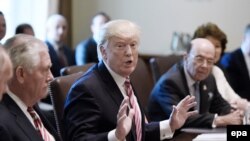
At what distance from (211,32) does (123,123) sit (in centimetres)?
164

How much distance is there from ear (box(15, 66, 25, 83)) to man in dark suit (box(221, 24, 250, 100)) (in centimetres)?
266

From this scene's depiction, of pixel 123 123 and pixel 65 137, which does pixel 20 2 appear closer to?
pixel 65 137

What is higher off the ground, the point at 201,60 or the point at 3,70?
the point at 3,70

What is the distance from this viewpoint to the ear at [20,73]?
6.21ft

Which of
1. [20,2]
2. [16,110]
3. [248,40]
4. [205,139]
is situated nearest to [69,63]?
[20,2]

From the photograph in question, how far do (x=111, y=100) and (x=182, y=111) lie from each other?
1.19ft

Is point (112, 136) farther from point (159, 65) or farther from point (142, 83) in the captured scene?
point (159, 65)

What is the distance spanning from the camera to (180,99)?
9.60 feet

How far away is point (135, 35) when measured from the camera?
2350mm

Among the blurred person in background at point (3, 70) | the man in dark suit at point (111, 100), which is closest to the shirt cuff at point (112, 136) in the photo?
the man in dark suit at point (111, 100)

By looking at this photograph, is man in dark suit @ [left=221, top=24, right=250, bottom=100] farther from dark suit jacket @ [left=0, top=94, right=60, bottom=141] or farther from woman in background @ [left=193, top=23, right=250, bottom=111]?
dark suit jacket @ [left=0, top=94, right=60, bottom=141]

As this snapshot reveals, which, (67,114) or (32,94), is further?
(67,114)

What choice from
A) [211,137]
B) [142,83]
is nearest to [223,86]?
[142,83]

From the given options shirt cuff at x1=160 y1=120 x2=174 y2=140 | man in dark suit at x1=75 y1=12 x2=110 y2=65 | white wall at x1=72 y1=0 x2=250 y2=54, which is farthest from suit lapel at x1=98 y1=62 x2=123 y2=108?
white wall at x1=72 y1=0 x2=250 y2=54
